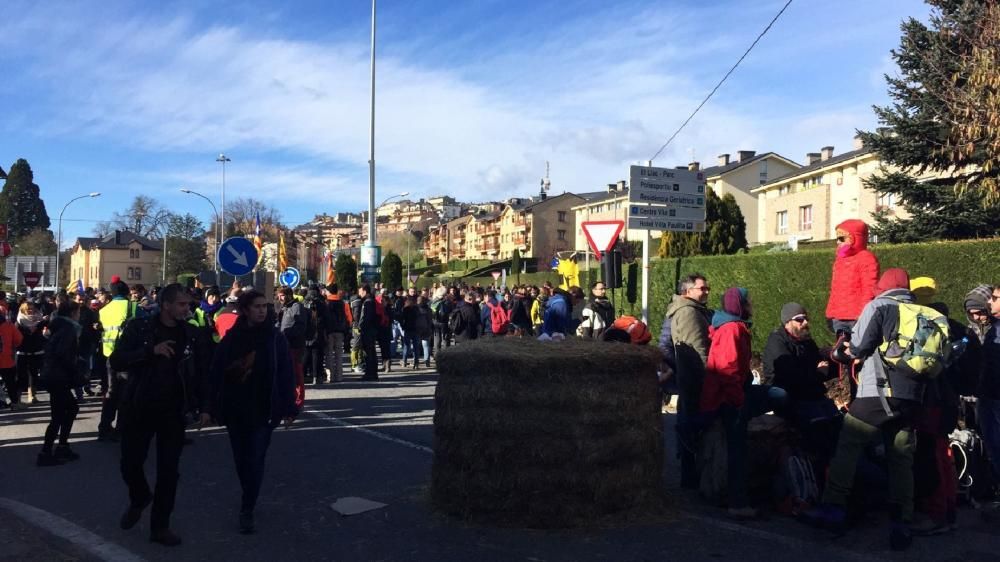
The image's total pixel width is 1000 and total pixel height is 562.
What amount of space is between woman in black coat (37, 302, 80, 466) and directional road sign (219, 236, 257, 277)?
4.79 metres

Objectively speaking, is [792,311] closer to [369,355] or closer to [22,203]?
[369,355]

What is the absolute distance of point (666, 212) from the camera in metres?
13.5

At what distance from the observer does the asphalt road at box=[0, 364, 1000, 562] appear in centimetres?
524

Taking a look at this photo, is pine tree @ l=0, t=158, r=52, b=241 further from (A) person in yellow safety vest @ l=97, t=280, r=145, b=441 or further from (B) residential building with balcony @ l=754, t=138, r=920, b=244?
(A) person in yellow safety vest @ l=97, t=280, r=145, b=441

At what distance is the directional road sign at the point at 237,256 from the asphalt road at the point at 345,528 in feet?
17.2

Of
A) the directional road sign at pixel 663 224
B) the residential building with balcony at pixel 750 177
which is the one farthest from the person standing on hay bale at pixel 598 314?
the residential building with balcony at pixel 750 177

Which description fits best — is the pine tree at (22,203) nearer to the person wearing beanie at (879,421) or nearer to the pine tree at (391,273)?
the pine tree at (391,273)

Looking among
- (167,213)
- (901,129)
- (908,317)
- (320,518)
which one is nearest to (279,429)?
(320,518)

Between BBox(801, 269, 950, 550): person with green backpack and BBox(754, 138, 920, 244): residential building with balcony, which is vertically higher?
BBox(754, 138, 920, 244): residential building with balcony

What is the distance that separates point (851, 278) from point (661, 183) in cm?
634

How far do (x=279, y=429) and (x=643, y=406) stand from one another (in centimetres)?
558

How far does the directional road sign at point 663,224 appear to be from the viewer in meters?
13.0

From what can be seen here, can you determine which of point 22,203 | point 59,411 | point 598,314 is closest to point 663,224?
point 598,314

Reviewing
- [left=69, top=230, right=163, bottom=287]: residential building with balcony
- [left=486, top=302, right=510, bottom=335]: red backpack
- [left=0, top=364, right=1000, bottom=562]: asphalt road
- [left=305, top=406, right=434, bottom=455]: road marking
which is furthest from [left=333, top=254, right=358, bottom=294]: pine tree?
[left=69, top=230, right=163, bottom=287]: residential building with balcony
